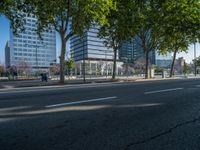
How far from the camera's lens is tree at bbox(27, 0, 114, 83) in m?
24.6

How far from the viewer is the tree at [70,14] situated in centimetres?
2462

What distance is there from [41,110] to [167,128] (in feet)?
12.3

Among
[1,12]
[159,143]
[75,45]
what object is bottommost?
[159,143]

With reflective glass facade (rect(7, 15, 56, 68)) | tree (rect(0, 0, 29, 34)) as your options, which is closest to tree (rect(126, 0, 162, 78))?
tree (rect(0, 0, 29, 34))

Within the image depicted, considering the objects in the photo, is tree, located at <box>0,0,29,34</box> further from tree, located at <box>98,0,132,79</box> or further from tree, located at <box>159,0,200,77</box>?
tree, located at <box>159,0,200,77</box>

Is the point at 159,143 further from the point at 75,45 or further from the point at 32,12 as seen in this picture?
the point at 75,45

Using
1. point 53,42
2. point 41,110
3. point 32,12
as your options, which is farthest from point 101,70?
point 41,110

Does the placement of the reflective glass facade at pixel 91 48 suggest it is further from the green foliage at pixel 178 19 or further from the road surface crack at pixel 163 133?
the road surface crack at pixel 163 133

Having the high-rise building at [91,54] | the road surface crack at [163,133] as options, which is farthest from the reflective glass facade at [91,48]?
the road surface crack at [163,133]

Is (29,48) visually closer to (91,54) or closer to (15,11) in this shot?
(91,54)

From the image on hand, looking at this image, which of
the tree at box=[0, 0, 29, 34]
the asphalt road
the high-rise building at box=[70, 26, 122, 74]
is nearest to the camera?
the asphalt road

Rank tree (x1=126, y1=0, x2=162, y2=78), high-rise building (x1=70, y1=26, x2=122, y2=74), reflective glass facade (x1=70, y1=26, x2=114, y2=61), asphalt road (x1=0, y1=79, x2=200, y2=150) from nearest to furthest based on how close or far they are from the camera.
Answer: asphalt road (x1=0, y1=79, x2=200, y2=150) → tree (x1=126, y1=0, x2=162, y2=78) → high-rise building (x1=70, y1=26, x2=122, y2=74) → reflective glass facade (x1=70, y1=26, x2=114, y2=61)

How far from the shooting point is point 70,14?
87.0 ft

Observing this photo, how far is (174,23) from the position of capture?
35.6m
